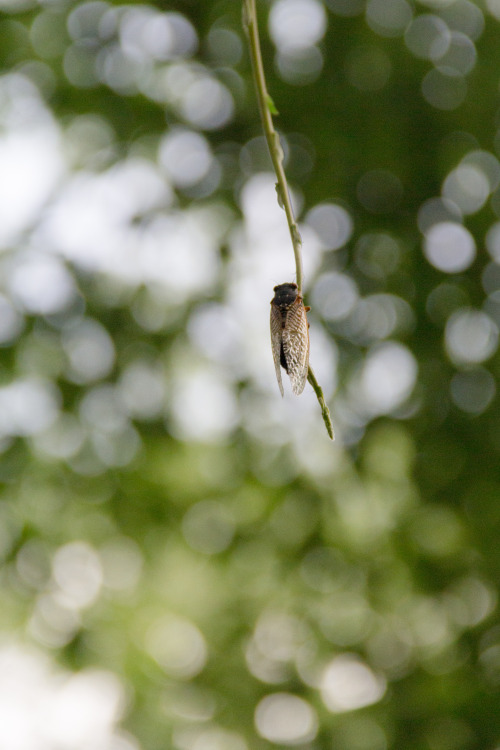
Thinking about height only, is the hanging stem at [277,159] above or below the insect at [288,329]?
above

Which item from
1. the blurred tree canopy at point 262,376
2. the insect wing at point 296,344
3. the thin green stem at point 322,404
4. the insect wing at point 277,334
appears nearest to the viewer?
the thin green stem at point 322,404

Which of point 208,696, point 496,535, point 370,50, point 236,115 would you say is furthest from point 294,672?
point 370,50

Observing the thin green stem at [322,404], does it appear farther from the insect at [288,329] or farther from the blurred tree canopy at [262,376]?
the blurred tree canopy at [262,376]

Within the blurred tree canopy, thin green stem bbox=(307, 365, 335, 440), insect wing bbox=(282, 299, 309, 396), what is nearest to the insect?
insect wing bbox=(282, 299, 309, 396)

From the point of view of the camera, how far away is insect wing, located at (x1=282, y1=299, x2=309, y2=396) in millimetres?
951

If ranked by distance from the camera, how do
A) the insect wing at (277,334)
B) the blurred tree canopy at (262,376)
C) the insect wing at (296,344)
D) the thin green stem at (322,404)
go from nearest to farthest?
the thin green stem at (322,404) → the insect wing at (296,344) → the insect wing at (277,334) → the blurred tree canopy at (262,376)

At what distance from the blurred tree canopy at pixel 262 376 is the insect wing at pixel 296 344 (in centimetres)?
245

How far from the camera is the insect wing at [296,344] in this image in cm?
95

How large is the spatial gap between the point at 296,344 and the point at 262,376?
2745 millimetres

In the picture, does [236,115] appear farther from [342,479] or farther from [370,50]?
[342,479]

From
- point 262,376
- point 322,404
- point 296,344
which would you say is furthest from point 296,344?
point 262,376

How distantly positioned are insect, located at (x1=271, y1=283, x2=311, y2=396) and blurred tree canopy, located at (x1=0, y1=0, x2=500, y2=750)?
7.94 ft

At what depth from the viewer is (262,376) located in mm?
3818

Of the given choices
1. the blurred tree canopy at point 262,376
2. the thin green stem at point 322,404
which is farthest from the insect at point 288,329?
the blurred tree canopy at point 262,376
